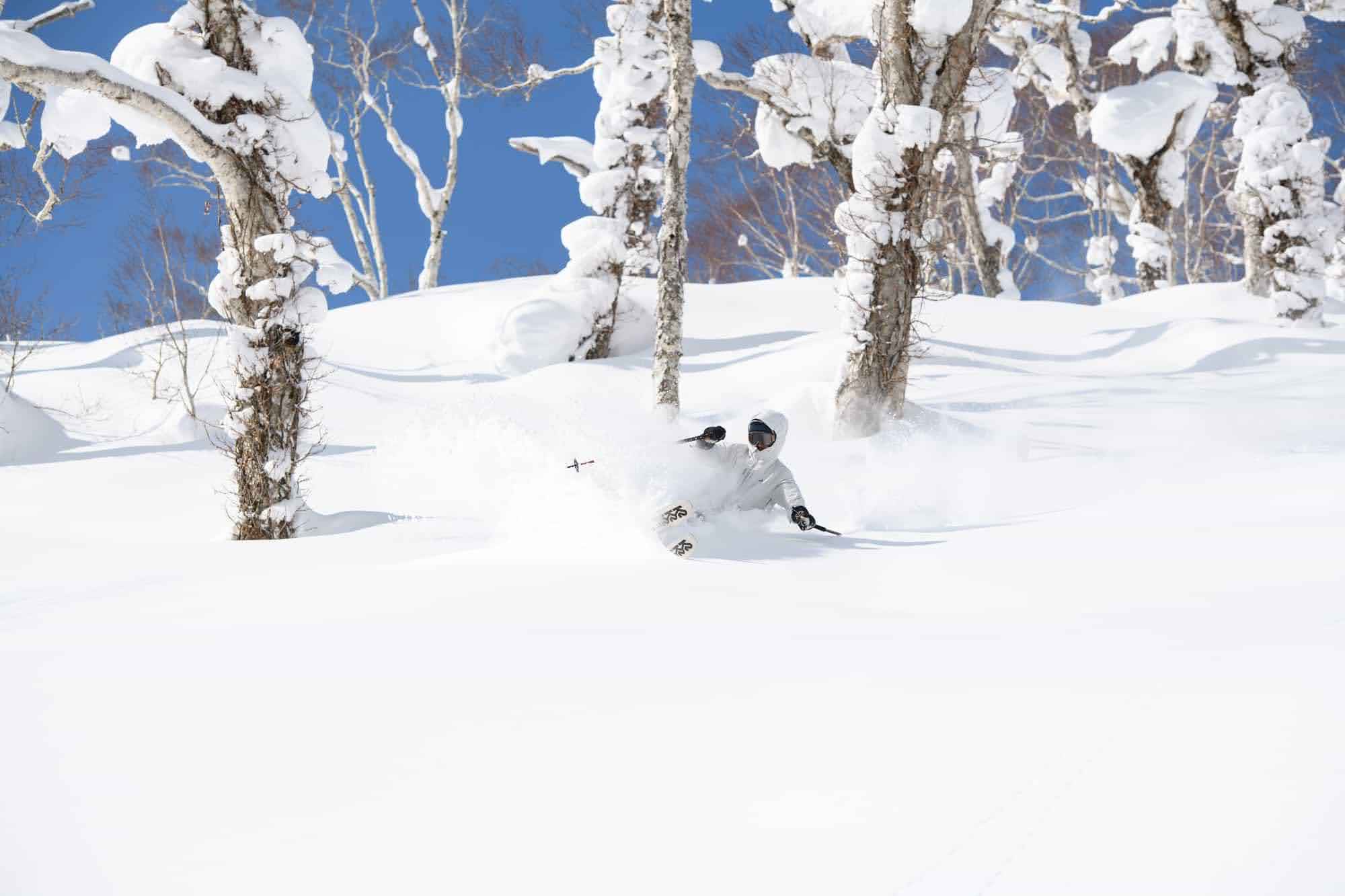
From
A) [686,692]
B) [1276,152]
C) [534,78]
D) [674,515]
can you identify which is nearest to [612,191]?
[534,78]

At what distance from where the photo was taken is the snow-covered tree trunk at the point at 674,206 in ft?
29.3

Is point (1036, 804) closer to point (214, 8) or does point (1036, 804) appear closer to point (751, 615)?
point (751, 615)

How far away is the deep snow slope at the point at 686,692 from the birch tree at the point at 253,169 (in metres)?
1.17

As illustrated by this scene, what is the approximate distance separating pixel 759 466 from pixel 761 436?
20 centimetres

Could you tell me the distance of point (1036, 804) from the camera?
65.5 inches

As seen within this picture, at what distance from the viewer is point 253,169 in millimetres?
Result: 6695

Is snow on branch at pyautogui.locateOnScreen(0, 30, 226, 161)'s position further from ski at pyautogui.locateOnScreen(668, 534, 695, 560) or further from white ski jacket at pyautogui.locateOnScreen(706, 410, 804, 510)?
ski at pyautogui.locateOnScreen(668, 534, 695, 560)

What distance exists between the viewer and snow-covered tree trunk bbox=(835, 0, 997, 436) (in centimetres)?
785

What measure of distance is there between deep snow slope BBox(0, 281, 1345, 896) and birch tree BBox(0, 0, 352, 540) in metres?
1.17

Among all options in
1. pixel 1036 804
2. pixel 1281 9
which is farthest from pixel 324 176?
pixel 1281 9

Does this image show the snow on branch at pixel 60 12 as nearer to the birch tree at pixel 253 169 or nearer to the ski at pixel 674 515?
Result: the birch tree at pixel 253 169

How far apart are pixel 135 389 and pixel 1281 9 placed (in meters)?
16.6

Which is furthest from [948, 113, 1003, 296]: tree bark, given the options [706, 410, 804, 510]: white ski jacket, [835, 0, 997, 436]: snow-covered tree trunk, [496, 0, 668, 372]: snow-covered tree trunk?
[706, 410, 804, 510]: white ski jacket

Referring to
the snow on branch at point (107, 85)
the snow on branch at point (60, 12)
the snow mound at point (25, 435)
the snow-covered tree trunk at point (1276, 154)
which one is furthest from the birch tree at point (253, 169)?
the snow-covered tree trunk at point (1276, 154)
